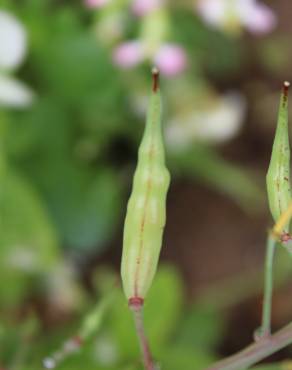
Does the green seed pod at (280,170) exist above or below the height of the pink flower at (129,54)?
below

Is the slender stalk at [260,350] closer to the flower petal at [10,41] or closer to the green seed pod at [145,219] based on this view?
the green seed pod at [145,219]

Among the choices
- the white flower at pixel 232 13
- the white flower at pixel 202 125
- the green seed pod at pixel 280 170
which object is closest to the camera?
the green seed pod at pixel 280 170

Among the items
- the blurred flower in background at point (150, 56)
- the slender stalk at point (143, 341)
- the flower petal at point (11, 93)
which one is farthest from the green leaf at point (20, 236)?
the slender stalk at point (143, 341)

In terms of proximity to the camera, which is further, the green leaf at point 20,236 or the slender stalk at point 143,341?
the green leaf at point 20,236

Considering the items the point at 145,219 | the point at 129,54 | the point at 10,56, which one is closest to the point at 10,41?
the point at 10,56

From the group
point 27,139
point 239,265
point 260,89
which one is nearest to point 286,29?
point 260,89

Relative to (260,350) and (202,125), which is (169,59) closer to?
(202,125)

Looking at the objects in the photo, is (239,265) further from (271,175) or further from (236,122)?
(271,175)
